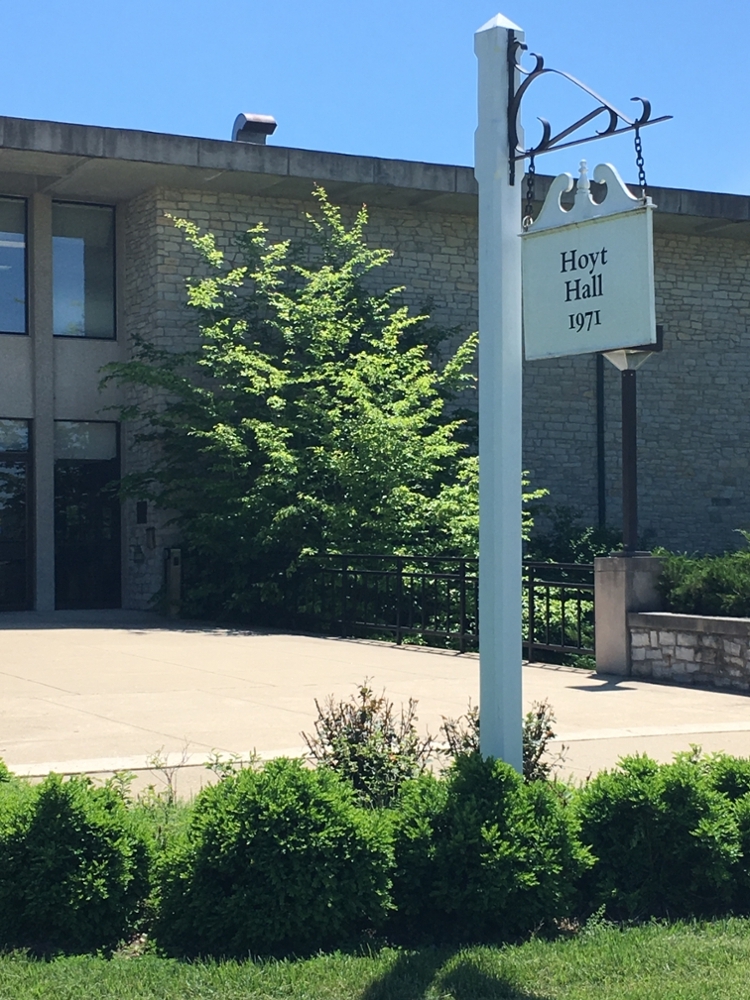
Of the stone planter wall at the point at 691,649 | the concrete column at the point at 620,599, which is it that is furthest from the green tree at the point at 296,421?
the stone planter wall at the point at 691,649

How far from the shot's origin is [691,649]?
11.4m

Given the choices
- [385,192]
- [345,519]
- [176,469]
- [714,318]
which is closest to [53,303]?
[176,469]

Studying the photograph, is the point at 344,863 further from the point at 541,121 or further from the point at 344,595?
the point at 344,595

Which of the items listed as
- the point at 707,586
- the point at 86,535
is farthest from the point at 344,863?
the point at 86,535

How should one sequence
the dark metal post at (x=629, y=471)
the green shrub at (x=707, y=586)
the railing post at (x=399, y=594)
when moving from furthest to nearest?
the railing post at (x=399, y=594) < the dark metal post at (x=629, y=471) < the green shrub at (x=707, y=586)

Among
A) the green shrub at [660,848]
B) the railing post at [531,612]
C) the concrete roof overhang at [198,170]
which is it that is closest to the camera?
the green shrub at [660,848]

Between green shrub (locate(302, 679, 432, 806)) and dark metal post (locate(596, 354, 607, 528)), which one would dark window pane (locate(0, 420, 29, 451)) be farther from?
green shrub (locate(302, 679, 432, 806))

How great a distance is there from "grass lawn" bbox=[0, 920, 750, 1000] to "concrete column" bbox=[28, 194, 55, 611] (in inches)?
683

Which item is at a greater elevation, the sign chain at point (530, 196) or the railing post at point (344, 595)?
the sign chain at point (530, 196)

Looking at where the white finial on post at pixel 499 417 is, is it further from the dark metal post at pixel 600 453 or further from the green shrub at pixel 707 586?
the dark metal post at pixel 600 453

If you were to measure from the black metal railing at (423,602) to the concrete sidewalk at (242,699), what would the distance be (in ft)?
1.43

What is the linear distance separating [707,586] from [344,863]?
768 cm

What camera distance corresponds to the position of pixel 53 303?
70.6 ft

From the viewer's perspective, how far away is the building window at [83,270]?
21.6m
